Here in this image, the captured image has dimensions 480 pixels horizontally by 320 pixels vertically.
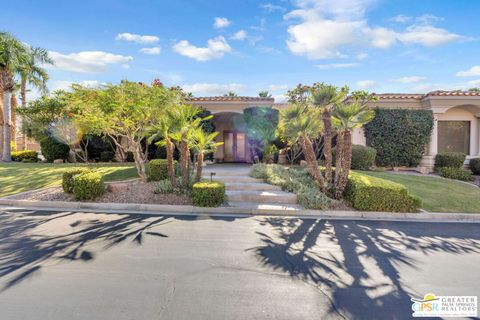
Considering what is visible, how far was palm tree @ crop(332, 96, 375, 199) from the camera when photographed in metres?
6.92

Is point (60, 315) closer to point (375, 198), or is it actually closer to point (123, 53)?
point (375, 198)

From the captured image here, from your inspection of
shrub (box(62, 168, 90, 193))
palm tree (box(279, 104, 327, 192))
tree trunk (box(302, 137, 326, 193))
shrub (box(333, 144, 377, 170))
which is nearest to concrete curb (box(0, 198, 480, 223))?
shrub (box(62, 168, 90, 193))

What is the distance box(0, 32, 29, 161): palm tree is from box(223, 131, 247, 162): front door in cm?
1529

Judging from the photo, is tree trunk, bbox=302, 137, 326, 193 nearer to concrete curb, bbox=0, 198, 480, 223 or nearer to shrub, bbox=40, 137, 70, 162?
concrete curb, bbox=0, 198, 480, 223

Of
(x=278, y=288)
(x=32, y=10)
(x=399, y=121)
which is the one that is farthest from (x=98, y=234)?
(x=399, y=121)

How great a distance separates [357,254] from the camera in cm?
420

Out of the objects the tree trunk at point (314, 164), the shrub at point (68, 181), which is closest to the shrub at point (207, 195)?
the tree trunk at point (314, 164)

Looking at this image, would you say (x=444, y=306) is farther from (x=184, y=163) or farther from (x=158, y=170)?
(x=158, y=170)

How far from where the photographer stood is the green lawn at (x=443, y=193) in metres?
7.26

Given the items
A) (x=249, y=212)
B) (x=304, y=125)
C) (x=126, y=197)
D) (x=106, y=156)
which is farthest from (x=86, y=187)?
(x=106, y=156)

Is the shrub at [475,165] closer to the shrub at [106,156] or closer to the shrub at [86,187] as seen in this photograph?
the shrub at [86,187]

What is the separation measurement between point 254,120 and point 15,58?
1754cm

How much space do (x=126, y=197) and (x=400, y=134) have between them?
45.6 ft

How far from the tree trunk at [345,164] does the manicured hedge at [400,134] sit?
723 centimetres
